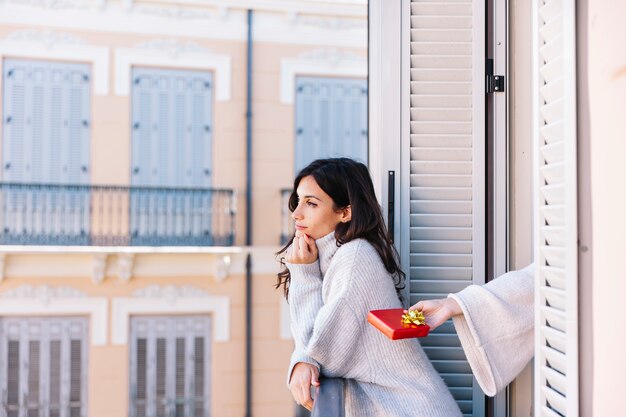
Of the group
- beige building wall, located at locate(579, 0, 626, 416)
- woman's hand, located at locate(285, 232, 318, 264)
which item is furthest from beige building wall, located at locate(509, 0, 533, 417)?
beige building wall, located at locate(579, 0, 626, 416)

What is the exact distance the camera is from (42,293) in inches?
281

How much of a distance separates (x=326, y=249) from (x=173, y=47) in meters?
6.10

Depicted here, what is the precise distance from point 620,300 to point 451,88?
1318 millimetres

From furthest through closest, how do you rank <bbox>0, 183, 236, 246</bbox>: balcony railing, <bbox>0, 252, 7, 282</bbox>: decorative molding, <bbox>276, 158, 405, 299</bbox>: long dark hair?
<bbox>0, 183, 236, 246</bbox>: balcony railing < <bbox>0, 252, 7, 282</bbox>: decorative molding < <bbox>276, 158, 405, 299</bbox>: long dark hair

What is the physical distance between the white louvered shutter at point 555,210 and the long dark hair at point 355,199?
1.77ft

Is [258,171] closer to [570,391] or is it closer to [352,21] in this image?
[352,21]

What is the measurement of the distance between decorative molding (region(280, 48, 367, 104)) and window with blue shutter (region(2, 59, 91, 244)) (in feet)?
7.17

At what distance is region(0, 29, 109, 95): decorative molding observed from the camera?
23.4ft

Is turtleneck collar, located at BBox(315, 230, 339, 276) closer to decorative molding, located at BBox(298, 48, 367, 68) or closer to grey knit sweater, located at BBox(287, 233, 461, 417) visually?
grey knit sweater, located at BBox(287, 233, 461, 417)

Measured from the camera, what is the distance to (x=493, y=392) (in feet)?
5.94

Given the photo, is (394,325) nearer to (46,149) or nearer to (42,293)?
(42,293)

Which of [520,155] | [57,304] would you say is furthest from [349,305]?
[57,304]

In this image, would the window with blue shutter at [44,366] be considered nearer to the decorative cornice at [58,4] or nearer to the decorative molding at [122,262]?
the decorative molding at [122,262]

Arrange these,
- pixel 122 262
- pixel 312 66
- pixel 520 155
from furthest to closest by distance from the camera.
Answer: pixel 312 66
pixel 122 262
pixel 520 155
